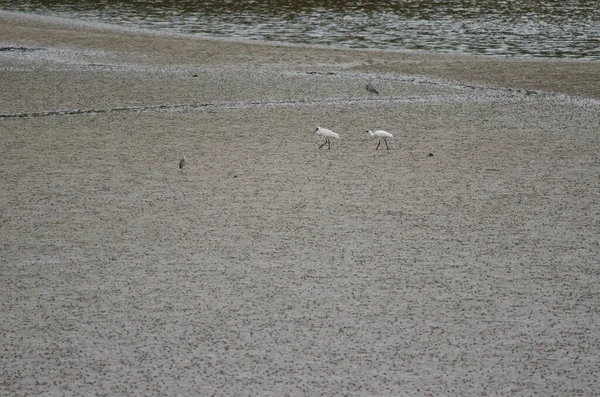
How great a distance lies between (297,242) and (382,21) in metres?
13.7

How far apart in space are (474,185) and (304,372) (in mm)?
3245

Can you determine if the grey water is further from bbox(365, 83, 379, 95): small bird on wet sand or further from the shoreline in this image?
bbox(365, 83, 379, 95): small bird on wet sand

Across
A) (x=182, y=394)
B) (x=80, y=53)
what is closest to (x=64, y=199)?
(x=182, y=394)

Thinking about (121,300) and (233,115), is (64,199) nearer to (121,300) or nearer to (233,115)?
(121,300)

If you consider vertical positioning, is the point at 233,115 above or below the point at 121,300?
below

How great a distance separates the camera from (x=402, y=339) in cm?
444

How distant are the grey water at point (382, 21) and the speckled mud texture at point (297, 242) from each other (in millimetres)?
4718

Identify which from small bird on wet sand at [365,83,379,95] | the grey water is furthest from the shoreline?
small bird on wet sand at [365,83,379,95]

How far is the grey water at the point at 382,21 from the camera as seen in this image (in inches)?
617

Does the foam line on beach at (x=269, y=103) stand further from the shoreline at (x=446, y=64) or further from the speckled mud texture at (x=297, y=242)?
the shoreline at (x=446, y=64)

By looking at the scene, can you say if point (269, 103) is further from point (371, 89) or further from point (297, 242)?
point (297, 242)

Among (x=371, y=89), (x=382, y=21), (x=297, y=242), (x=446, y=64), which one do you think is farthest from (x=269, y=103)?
(x=382, y=21)

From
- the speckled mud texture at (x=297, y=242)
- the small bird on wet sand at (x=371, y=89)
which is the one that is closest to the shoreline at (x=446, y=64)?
the speckled mud texture at (x=297, y=242)

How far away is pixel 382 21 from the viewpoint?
19.0 meters
